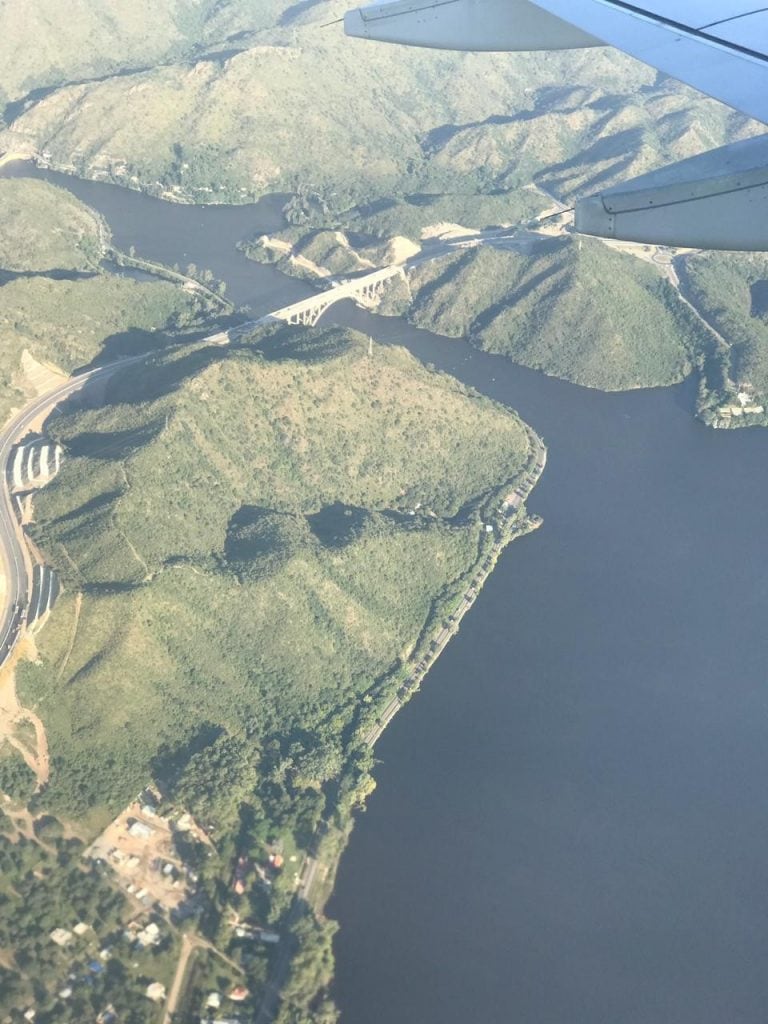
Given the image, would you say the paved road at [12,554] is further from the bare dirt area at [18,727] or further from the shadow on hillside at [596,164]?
the shadow on hillside at [596,164]

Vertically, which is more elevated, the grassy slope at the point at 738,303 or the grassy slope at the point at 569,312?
the grassy slope at the point at 569,312

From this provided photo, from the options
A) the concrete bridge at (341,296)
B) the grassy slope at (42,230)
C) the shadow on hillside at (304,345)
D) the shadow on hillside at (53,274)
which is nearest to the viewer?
the shadow on hillside at (304,345)

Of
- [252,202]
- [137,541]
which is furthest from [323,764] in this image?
[252,202]

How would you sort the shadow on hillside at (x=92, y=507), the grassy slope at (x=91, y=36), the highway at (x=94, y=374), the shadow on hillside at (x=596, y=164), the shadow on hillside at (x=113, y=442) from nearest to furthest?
the highway at (x=94, y=374)
the shadow on hillside at (x=92, y=507)
the shadow on hillside at (x=113, y=442)
the shadow on hillside at (x=596, y=164)
the grassy slope at (x=91, y=36)

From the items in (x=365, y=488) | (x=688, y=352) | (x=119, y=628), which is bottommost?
(x=688, y=352)

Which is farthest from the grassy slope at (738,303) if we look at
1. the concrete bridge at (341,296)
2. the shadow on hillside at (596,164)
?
the concrete bridge at (341,296)

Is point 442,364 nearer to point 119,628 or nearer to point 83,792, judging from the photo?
point 119,628
